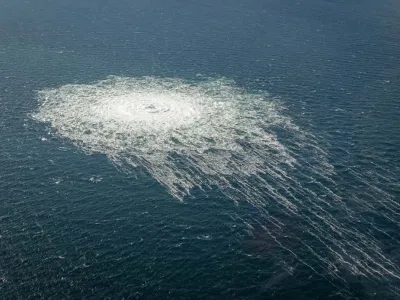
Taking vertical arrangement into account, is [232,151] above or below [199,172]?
above

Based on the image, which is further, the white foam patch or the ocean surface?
the white foam patch

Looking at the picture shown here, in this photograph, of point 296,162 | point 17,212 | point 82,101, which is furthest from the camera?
point 82,101

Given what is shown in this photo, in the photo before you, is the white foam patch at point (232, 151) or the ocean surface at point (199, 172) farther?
the white foam patch at point (232, 151)

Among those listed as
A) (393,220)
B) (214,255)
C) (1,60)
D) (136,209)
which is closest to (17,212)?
(136,209)

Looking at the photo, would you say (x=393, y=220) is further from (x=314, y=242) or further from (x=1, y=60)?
(x=1, y=60)
